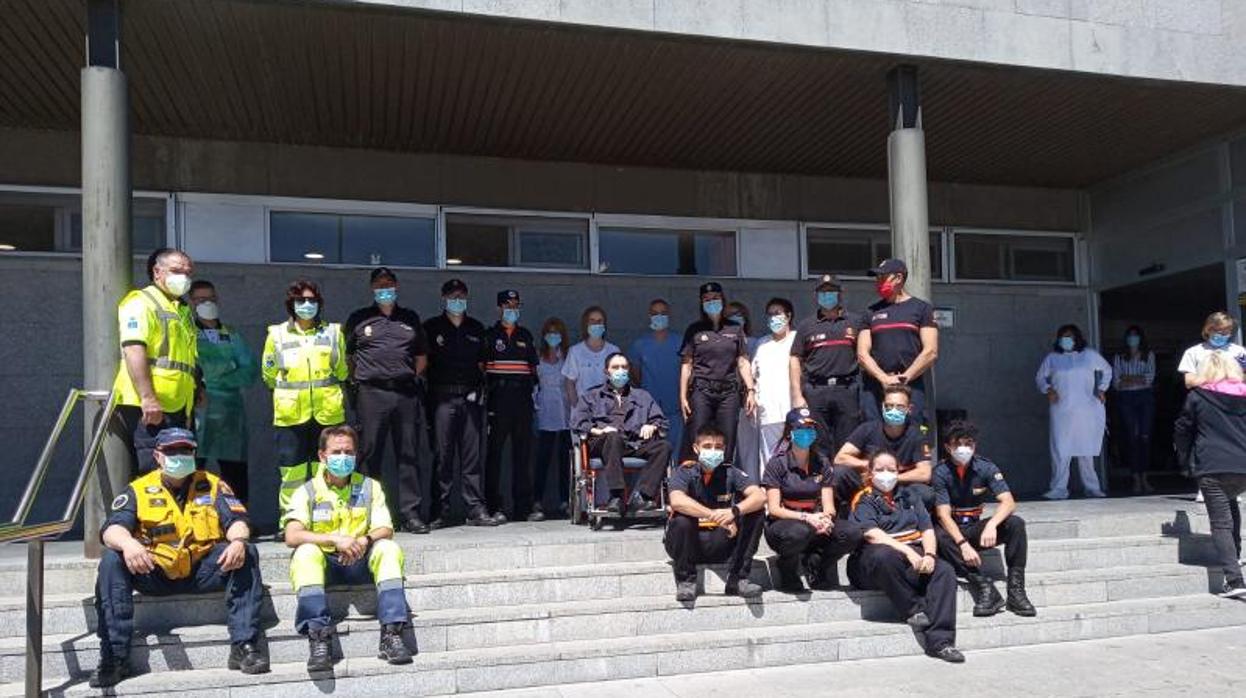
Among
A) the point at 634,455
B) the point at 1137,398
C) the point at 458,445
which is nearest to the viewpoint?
the point at 634,455

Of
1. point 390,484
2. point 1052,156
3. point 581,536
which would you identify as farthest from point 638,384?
point 1052,156

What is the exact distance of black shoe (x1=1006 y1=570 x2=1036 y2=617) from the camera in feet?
20.6

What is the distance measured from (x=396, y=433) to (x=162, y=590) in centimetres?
211

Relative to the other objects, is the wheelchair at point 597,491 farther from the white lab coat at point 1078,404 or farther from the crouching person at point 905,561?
the white lab coat at point 1078,404

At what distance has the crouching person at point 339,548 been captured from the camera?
515 cm

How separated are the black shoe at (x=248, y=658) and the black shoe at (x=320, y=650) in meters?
0.24

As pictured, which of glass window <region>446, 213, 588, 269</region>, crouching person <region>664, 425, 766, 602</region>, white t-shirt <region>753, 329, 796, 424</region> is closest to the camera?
crouching person <region>664, 425, 766, 602</region>

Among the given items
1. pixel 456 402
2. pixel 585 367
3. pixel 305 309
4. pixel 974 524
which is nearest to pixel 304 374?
pixel 305 309

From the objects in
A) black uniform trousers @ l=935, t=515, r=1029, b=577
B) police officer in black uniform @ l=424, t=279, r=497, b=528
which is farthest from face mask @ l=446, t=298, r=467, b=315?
black uniform trousers @ l=935, t=515, r=1029, b=577

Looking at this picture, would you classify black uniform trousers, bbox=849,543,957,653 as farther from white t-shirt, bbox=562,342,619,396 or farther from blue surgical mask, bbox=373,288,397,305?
blue surgical mask, bbox=373,288,397,305

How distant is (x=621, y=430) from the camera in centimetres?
738

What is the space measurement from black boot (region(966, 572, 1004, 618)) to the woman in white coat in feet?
13.6

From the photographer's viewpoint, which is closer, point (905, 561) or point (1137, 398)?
point (905, 561)

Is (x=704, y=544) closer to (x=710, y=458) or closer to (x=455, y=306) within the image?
(x=710, y=458)
